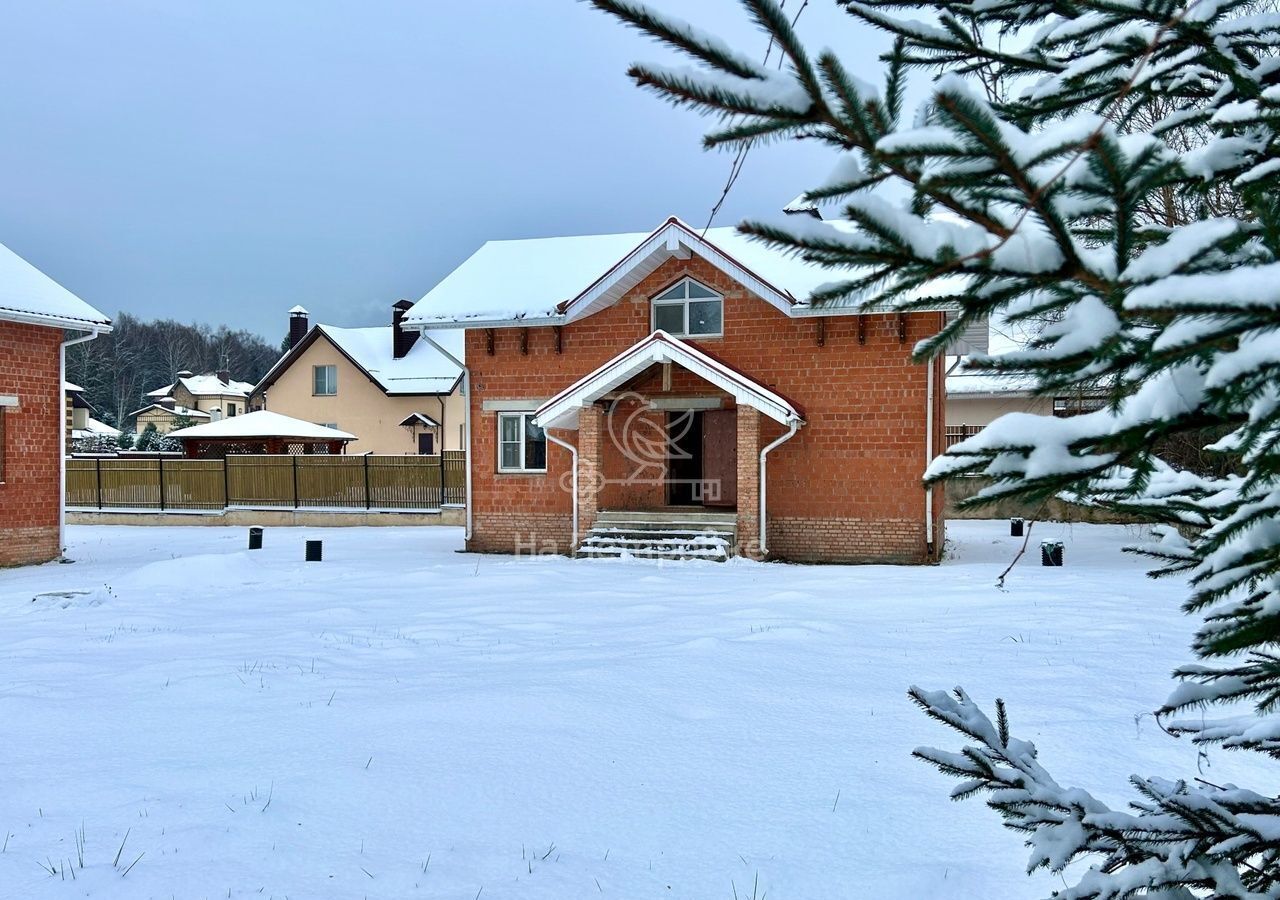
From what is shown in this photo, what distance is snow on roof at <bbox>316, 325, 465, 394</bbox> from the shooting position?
35406mm

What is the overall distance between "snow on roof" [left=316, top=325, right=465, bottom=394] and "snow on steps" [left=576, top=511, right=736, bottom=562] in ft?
67.6

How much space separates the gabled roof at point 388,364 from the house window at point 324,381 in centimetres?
100

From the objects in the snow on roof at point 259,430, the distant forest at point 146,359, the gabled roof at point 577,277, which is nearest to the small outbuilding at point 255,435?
the snow on roof at point 259,430

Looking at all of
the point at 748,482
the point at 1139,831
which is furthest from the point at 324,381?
the point at 1139,831

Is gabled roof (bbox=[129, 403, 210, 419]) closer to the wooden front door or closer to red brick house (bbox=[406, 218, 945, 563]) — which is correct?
red brick house (bbox=[406, 218, 945, 563])

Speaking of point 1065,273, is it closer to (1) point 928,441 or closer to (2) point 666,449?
(1) point 928,441

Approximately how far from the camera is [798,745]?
5.25m

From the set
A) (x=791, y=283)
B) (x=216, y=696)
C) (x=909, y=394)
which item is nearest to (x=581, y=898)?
(x=216, y=696)

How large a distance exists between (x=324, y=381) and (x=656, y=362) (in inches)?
997

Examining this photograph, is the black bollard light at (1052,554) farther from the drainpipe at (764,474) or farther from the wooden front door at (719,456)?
the wooden front door at (719,456)

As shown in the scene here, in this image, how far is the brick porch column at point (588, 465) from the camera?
50.6 ft

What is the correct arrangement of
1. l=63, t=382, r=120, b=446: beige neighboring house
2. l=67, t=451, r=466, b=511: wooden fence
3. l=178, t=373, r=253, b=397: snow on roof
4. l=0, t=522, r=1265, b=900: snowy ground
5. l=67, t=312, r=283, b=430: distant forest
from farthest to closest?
l=67, t=312, r=283, b=430: distant forest < l=178, t=373, r=253, b=397: snow on roof < l=63, t=382, r=120, b=446: beige neighboring house < l=67, t=451, r=466, b=511: wooden fence < l=0, t=522, r=1265, b=900: snowy ground

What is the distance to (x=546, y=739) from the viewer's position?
17.5ft

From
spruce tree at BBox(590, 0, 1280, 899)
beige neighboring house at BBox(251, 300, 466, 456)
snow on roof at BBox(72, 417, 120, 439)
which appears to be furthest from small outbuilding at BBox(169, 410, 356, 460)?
snow on roof at BBox(72, 417, 120, 439)
